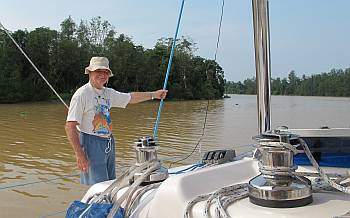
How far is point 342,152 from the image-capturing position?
145cm

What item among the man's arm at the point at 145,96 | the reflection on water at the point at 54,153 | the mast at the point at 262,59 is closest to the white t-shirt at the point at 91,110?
the man's arm at the point at 145,96

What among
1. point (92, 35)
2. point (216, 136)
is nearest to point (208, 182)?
point (216, 136)

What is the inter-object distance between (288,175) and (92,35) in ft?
146

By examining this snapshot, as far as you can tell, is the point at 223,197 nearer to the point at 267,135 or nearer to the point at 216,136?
the point at 267,135

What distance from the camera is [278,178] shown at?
921 millimetres

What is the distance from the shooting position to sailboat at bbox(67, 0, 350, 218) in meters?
0.92

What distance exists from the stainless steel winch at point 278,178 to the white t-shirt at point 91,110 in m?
1.75

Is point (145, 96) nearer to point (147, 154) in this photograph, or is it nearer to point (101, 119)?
point (101, 119)

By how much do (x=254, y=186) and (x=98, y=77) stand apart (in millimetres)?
1841

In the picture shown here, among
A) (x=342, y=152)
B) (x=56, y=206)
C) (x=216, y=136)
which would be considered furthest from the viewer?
(x=216, y=136)

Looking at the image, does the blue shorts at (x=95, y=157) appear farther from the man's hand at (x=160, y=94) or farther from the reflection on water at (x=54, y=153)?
the man's hand at (x=160, y=94)

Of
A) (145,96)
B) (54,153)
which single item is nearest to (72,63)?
(54,153)

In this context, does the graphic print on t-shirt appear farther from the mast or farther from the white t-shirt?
the mast

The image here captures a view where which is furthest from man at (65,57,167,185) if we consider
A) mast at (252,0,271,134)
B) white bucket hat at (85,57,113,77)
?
mast at (252,0,271,134)
